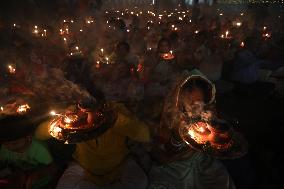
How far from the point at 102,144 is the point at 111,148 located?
A: 137 millimetres

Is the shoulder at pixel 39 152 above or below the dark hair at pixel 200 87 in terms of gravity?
below

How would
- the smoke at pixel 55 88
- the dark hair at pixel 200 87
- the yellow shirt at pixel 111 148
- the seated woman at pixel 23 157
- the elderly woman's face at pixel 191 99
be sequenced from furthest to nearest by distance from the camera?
the smoke at pixel 55 88, the dark hair at pixel 200 87, the elderly woman's face at pixel 191 99, the seated woman at pixel 23 157, the yellow shirt at pixel 111 148

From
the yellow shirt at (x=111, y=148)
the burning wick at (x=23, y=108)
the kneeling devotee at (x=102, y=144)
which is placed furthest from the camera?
the burning wick at (x=23, y=108)

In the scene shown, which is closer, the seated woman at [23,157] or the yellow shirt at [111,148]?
the yellow shirt at [111,148]

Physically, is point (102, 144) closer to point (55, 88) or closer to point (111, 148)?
point (111, 148)

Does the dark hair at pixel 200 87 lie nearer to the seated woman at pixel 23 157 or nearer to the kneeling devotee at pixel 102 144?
the kneeling devotee at pixel 102 144

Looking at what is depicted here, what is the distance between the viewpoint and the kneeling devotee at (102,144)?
3.21 metres

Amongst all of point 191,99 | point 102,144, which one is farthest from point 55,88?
point 191,99

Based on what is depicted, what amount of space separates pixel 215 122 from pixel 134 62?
3.90 meters

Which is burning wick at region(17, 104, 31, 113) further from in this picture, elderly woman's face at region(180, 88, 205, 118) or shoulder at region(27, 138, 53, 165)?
elderly woman's face at region(180, 88, 205, 118)

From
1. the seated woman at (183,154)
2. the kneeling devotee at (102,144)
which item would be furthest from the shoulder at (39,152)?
the seated woman at (183,154)

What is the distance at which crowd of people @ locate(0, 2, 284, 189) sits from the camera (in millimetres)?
3990

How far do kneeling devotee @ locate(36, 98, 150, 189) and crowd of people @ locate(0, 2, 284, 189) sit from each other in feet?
0.05

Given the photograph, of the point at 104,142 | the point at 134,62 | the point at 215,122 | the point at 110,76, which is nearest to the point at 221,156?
the point at 215,122
